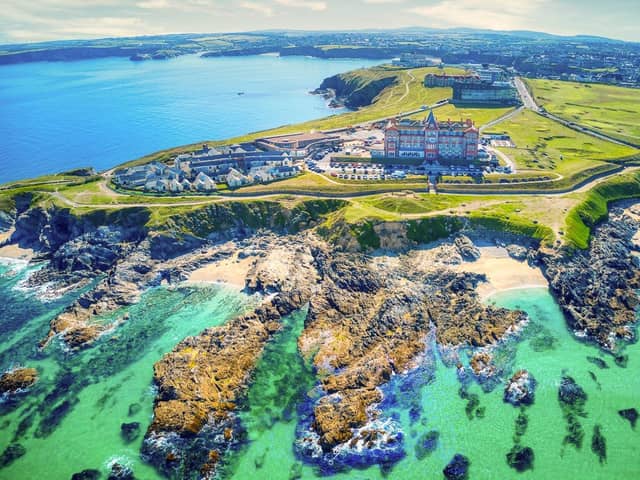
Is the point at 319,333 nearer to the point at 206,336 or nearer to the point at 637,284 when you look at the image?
the point at 206,336

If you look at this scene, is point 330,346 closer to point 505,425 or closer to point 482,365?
point 482,365

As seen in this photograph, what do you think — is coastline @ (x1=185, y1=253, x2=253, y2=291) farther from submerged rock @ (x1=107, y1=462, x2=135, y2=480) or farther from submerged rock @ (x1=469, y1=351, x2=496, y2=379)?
submerged rock @ (x1=469, y1=351, x2=496, y2=379)

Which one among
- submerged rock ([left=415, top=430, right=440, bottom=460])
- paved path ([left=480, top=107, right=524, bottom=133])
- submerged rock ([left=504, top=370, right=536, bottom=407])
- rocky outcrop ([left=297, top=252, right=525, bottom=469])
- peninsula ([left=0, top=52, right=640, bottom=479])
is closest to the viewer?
submerged rock ([left=415, top=430, right=440, bottom=460])

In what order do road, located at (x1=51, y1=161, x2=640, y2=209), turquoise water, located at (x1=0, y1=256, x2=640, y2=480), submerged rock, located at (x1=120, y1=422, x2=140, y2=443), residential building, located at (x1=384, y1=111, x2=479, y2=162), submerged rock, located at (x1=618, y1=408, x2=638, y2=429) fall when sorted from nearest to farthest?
turquoise water, located at (x1=0, y1=256, x2=640, y2=480) < submerged rock, located at (x1=618, y1=408, x2=638, y2=429) < submerged rock, located at (x1=120, y1=422, x2=140, y2=443) < road, located at (x1=51, y1=161, x2=640, y2=209) < residential building, located at (x1=384, y1=111, x2=479, y2=162)

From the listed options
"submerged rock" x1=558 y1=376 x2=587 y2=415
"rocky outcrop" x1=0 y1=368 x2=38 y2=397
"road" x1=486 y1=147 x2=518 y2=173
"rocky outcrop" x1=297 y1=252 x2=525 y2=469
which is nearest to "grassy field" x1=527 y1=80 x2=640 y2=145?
"road" x1=486 y1=147 x2=518 y2=173

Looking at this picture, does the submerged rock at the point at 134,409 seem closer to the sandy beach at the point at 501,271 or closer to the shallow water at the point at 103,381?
the shallow water at the point at 103,381

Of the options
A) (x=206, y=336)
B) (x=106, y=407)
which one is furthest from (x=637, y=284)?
(x=106, y=407)
